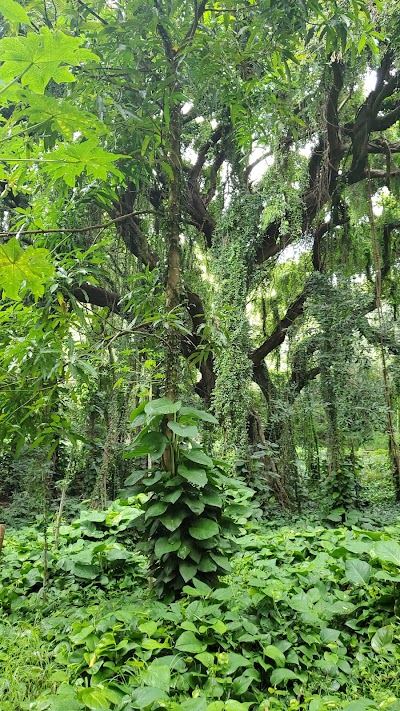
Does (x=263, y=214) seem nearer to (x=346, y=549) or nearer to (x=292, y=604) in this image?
(x=346, y=549)

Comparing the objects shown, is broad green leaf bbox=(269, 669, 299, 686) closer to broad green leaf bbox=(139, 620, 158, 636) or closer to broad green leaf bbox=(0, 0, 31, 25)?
broad green leaf bbox=(139, 620, 158, 636)

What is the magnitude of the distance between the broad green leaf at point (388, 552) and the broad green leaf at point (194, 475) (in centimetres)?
84

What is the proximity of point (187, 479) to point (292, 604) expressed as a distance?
61 cm

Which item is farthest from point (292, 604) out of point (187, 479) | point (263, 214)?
point (263, 214)

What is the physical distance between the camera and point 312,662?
5.06 ft

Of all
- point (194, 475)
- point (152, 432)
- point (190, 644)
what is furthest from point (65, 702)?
point (152, 432)

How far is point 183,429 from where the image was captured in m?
1.65

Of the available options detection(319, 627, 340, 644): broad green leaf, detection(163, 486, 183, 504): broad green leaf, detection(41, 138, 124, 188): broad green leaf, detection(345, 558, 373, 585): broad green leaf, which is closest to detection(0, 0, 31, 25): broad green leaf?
detection(41, 138, 124, 188): broad green leaf

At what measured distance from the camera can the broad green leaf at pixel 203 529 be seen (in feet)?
5.44

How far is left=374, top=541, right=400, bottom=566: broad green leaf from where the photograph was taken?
5.94 ft

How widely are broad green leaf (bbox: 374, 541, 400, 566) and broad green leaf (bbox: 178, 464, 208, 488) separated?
835mm

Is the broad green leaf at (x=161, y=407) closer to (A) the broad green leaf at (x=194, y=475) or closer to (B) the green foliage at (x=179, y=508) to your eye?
(B) the green foliage at (x=179, y=508)

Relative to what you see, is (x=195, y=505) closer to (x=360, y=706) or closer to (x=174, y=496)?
(x=174, y=496)

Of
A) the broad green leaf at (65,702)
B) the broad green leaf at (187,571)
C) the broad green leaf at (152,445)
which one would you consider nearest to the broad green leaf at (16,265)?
the broad green leaf at (152,445)
